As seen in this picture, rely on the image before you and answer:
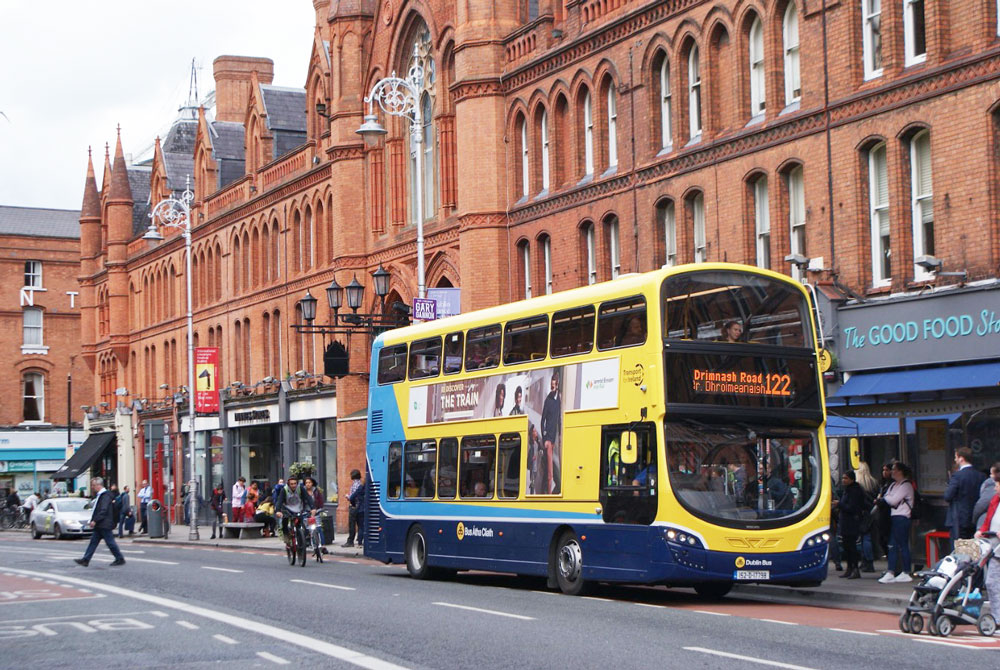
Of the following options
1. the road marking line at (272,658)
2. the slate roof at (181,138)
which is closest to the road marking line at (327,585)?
the road marking line at (272,658)

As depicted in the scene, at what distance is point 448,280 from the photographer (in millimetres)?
39500

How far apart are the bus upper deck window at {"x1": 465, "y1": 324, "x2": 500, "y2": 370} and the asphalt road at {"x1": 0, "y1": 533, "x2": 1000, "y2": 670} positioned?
10.8 feet

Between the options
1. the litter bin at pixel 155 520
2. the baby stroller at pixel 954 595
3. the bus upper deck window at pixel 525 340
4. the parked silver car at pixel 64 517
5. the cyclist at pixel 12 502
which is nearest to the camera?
the baby stroller at pixel 954 595

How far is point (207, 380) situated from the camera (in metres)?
52.3

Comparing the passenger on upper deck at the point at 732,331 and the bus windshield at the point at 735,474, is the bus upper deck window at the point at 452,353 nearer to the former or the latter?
the passenger on upper deck at the point at 732,331

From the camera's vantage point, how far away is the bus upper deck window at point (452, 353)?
2353 cm

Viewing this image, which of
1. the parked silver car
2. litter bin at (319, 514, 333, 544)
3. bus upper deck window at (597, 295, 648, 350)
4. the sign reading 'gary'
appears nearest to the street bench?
the parked silver car

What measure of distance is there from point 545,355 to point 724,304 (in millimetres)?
3061

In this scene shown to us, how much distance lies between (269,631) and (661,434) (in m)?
5.39

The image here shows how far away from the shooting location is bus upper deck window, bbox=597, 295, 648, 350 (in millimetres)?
19000

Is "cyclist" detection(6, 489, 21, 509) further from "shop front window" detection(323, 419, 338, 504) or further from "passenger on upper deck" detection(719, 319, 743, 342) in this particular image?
"passenger on upper deck" detection(719, 319, 743, 342)

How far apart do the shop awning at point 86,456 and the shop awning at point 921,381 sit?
50.7m

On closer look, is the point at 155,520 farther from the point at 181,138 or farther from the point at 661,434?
the point at 181,138

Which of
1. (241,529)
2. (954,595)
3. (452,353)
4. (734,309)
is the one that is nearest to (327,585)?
(452,353)
